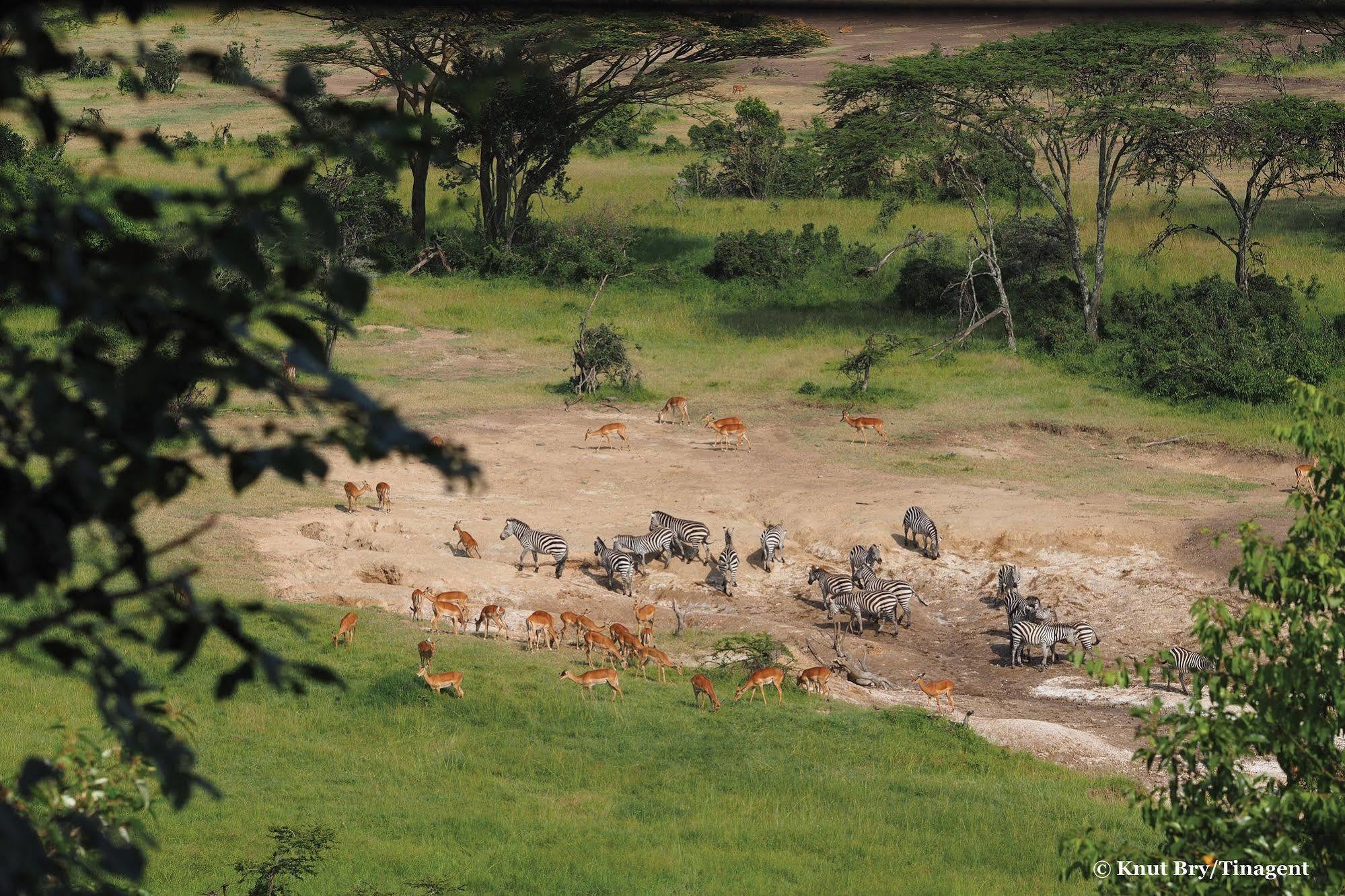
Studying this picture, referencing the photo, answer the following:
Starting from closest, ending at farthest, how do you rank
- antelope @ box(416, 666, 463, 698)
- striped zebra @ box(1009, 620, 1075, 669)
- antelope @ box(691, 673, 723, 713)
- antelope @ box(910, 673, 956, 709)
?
antelope @ box(416, 666, 463, 698) < antelope @ box(691, 673, 723, 713) < antelope @ box(910, 673, 956, 709) < striped zebra @ box(1009, 620, 1075, 669)

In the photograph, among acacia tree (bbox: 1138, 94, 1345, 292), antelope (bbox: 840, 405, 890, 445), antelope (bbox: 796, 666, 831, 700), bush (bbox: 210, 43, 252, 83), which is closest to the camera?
bush (bbox: 210, 43, 252, 83)

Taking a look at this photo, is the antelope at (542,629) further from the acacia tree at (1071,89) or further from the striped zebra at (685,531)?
the acacia tree at (1071,89)

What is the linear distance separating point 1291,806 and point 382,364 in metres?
22.4

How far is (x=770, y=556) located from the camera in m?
18.1

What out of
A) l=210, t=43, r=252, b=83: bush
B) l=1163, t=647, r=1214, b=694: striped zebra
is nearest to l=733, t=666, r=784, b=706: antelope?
l=1163, t=647, r=1214, b=694: striped zebra

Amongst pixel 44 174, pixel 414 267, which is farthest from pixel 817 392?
pixel 44 174

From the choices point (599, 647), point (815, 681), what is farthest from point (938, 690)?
point (599, 647)

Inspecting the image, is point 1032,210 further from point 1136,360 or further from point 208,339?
point 208,339

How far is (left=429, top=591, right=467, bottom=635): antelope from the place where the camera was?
14.9 metres

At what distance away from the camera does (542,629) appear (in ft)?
49.7

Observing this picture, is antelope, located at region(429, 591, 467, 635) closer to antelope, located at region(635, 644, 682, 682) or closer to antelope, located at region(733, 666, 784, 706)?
antelope, located at region(635, 644, 682, 682)

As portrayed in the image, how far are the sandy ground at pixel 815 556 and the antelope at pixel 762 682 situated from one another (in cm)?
99

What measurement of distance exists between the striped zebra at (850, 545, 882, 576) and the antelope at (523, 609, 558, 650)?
423 cm

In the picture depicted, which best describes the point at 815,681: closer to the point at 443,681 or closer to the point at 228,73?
the point at 443,681
